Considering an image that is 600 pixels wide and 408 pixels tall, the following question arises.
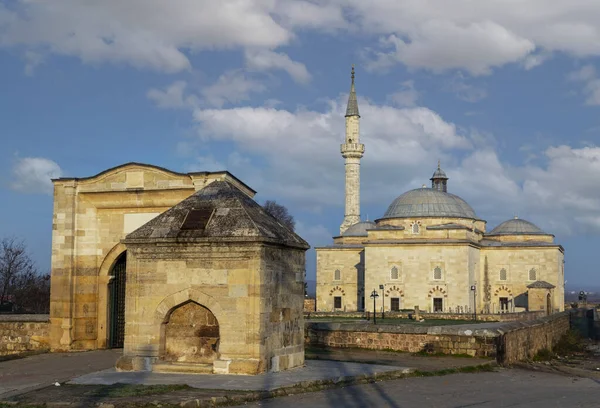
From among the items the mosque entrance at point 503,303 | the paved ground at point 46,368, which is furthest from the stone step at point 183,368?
the mosque entrance at point 503,303

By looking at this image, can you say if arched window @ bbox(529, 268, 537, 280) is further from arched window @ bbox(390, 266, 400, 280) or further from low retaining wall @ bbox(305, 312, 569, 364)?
low retaining wall @ bbox(305, 312, 569, 364)

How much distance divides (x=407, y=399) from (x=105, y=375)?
479cm

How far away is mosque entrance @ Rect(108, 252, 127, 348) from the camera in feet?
60.5

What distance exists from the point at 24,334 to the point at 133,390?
32.8 feet

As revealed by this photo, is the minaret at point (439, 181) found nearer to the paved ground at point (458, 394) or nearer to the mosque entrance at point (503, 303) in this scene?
the mosque entrance at point (503, 303)

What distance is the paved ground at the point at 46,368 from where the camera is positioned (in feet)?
37.5

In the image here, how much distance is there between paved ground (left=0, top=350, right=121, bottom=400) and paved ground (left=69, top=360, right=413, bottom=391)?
0.72 metres

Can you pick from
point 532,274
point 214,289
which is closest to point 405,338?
point 214,289

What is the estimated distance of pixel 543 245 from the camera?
61.1m

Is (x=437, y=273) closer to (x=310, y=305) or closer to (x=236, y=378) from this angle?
(x=310, y=305)

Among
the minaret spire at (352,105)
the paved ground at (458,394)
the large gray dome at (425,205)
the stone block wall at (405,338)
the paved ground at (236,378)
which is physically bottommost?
the paved ground at (458,394)

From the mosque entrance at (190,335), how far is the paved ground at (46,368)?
64.4 inches

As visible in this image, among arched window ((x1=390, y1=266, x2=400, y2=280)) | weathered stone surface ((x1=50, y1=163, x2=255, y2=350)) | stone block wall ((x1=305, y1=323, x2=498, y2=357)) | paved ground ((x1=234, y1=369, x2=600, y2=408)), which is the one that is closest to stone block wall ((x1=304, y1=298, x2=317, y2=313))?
A: arched window ((x1=390, y1=266, x2=400, y2=280))

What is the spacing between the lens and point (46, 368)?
46.4ft
